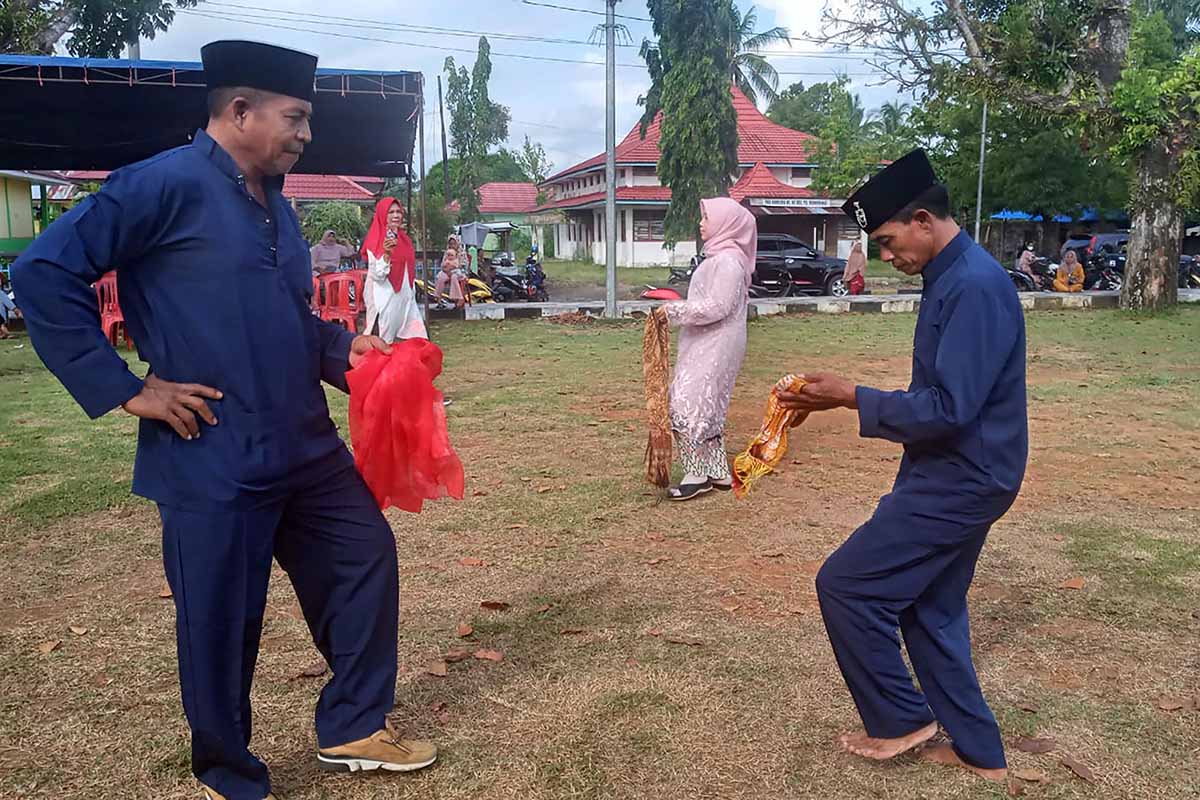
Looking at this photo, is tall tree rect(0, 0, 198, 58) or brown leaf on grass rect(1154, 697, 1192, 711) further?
tall tree rect(0, 0, 198, 58)

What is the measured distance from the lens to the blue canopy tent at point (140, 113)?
1083 centimetres

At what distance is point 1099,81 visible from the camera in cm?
1808

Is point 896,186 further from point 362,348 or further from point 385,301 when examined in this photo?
point 385,301

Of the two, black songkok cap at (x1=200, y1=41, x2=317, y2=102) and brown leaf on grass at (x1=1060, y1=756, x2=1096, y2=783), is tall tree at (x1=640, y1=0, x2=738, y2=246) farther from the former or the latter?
black songkok cap at (x1=200, y1=41, x2=317, y2=102)

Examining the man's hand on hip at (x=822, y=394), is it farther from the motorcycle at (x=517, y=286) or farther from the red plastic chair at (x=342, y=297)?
the motorcycle at (x=517, y=286)

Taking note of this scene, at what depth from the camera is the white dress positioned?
791 cm

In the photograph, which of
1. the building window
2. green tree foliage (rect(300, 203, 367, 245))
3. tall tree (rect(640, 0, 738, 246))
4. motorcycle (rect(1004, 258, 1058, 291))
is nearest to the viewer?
tall tree (rect(640, 0, 738, 246))

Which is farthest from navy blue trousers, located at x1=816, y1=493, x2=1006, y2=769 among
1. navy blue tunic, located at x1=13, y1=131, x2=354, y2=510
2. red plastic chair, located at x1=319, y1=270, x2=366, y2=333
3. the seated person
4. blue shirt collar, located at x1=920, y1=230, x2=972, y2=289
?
the seated person

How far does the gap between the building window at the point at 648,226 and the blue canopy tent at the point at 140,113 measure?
2280 cm

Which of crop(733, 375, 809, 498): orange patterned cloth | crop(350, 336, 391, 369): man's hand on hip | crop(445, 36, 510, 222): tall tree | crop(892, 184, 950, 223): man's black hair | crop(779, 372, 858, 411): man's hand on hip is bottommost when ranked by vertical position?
crop(733, 375, 809, 498): orange patterned cloth

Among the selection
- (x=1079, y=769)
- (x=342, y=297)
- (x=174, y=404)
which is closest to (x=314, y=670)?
(x=174, y=404)

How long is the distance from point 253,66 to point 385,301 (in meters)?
5.61

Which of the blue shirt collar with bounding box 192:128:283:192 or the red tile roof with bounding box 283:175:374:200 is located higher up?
the red tile roof with bounding box 283:175:374:200

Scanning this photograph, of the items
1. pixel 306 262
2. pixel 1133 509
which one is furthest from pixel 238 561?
pixel 1133 509
